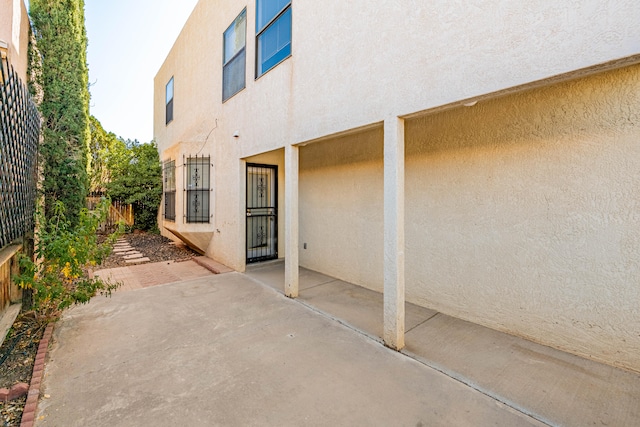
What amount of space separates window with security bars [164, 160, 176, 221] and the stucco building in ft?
14.8

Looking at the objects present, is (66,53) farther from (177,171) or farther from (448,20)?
(448,20)

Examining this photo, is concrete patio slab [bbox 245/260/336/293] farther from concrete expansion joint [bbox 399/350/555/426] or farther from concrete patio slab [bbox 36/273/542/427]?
concrete expansion joint [bbox 399/350/555/426]

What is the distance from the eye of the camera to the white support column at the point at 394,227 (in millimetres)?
3564

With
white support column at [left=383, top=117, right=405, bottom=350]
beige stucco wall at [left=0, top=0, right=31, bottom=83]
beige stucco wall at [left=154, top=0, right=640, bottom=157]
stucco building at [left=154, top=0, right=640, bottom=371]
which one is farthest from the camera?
beige stucco wall at [left=0, top=0, right=31, bottom=83]

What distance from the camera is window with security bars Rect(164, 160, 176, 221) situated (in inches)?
377

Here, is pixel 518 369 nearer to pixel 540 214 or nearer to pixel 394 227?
pixel 540 214

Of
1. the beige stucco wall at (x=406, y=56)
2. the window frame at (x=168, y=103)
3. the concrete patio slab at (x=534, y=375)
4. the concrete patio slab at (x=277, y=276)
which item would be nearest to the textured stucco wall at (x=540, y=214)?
the concrete patio slab at (x=534, y=375)

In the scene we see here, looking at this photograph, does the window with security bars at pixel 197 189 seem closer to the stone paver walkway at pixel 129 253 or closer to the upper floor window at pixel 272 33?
the stone paver walkway at pixel 129 253

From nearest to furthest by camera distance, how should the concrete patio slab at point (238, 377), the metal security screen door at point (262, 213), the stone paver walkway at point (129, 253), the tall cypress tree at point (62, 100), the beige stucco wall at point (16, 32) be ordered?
the concrete patio slab at point (238, 377), the beige stucco wall at point (16, 32), the tall cypress tree at point (62, 100), the metal security screen door at point (262, 213), the stone paver walkway at point (129, 253)

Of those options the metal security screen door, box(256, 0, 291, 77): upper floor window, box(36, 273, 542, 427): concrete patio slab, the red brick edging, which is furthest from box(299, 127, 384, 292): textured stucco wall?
the red brick edging

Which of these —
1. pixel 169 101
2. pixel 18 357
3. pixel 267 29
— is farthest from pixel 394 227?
pixel 169 101

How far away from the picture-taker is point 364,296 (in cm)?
551

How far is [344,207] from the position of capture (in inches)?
254

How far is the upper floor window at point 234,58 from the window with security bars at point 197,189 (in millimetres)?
2195
